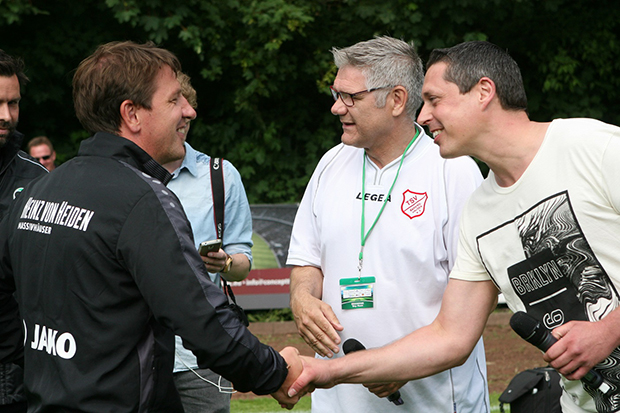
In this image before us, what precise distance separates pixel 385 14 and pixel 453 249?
10.1 metres

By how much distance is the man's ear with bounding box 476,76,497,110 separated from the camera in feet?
10.00

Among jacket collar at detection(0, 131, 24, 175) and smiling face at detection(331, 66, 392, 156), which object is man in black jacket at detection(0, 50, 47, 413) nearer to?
jacket collar at detection(0, 131, 24, 175)

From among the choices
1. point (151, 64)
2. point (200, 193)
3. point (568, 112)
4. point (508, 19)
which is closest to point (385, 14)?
point (508, 19)

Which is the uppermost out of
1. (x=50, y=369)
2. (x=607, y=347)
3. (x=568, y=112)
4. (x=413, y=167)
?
(x=413, y=167)

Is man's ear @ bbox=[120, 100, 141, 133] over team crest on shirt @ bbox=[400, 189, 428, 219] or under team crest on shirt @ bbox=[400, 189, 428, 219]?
over

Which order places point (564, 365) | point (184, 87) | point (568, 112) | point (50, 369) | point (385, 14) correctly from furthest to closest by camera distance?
point (568, 112) < point (385, 14) < point (184, 87) < point (564, 365) < point (50, 369)

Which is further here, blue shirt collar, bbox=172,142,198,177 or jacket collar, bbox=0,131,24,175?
blue shirt collar, bbox=172,142,198,177

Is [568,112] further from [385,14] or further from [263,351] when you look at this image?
[263,351]

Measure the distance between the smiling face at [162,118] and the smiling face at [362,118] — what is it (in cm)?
101

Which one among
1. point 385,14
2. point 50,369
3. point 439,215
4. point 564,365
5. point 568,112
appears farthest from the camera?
point 568,112

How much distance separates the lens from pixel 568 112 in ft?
45.9

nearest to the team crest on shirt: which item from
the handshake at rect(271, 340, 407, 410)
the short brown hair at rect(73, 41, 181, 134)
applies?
the handshake at rect(271, 340, 407, 410)

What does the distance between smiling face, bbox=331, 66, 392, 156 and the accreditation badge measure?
2.24ft

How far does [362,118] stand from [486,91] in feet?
2.58
